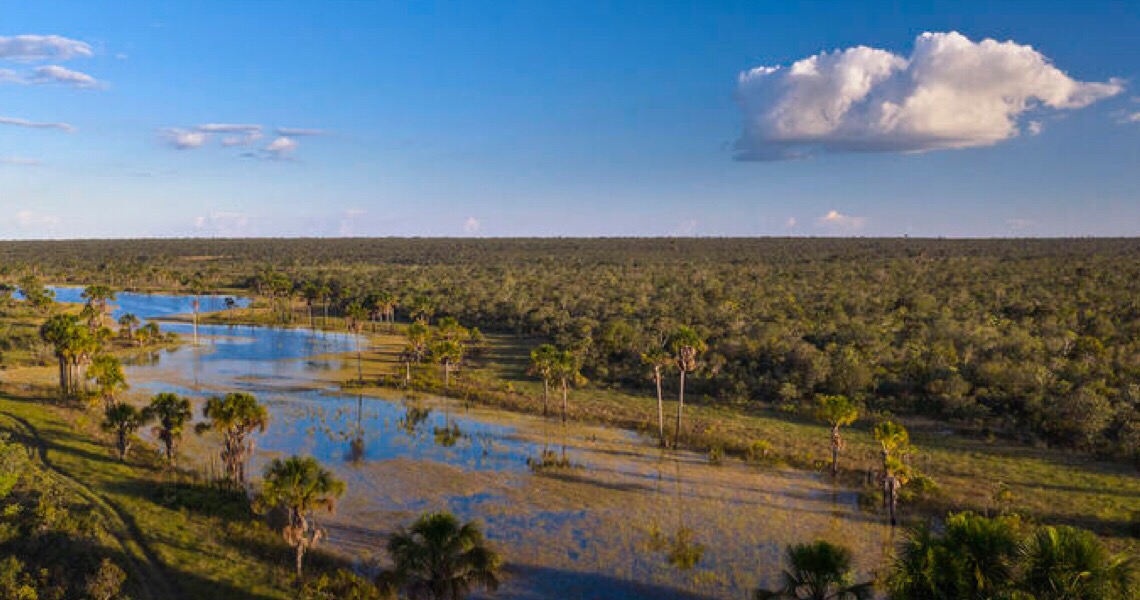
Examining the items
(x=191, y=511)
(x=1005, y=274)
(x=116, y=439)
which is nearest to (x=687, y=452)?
(x=191, y=511)

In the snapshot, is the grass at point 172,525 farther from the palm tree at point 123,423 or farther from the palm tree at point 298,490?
the palm tree at point 298,490

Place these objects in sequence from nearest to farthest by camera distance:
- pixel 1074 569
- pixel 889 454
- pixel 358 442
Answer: pixel 1074 569, pixel 889 454, pixel 358 442

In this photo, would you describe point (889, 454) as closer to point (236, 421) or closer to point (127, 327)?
point (236, 421)

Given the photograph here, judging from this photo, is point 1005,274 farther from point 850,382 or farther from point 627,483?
point 627,483

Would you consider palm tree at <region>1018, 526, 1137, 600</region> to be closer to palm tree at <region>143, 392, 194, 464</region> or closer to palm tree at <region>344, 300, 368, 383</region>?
palm tree at <region>143, 392, 194, 464</region>

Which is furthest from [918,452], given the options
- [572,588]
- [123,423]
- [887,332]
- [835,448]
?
[123,423]

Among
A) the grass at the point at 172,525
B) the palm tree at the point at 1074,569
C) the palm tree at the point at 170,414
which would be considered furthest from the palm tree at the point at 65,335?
the palm tree at the point at 1074,569
